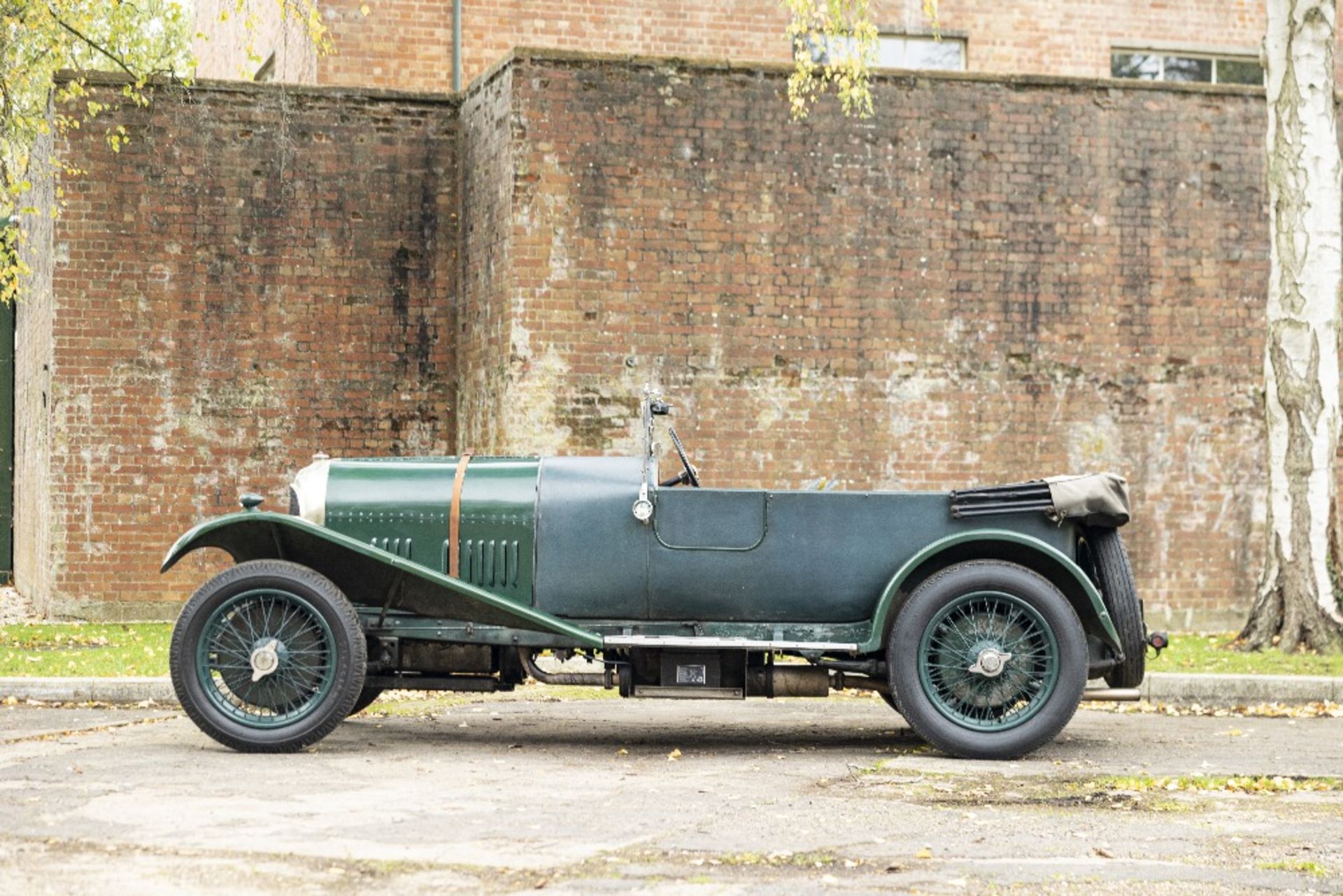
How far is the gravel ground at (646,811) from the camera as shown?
509cm

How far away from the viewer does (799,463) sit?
45.5ft

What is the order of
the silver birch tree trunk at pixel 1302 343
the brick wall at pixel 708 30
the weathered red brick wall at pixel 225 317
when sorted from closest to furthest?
the silver birch tree trunk at pixel 1302 343 → the weathered red brick wall at pixel 225 317 → the brick wall at pixel 708 30

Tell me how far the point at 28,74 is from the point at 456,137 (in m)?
3.73

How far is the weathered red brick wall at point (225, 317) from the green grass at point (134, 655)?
3.63 feet

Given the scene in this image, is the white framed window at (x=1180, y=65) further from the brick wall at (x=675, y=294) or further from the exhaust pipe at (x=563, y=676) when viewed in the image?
the exhaust pipe at (x=563, y=676)

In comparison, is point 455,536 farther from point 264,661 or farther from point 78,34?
point 78,34

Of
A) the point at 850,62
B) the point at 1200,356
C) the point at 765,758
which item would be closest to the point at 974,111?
the point at 850,62

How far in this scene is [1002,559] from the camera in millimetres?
7898

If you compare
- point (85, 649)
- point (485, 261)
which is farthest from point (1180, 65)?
point (85, 649)

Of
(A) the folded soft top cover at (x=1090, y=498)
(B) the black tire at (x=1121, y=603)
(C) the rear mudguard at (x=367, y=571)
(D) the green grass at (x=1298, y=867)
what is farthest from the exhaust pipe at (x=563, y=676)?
(D) the green grass at (x=1298, y=867)

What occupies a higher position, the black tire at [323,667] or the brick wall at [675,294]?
the brick wall at [675,294]

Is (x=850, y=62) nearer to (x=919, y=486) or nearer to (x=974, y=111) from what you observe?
(x=974, y=111)

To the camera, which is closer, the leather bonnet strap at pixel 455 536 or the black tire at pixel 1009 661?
the black tire at pixel 1009 661

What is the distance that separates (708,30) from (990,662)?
41.4 ft
